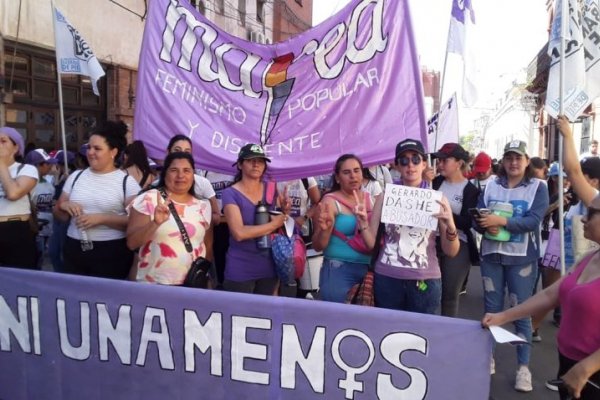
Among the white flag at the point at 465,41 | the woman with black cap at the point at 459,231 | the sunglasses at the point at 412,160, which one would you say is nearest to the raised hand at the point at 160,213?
the sunglasses at the point at 412,160

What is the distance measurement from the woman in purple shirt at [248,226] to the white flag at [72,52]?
8.99 feet

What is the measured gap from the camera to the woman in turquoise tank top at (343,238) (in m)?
3.67

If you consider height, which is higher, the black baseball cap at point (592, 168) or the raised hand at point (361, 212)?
the black baseball cap at point (592, 168)

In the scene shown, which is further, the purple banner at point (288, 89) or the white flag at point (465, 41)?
the white flag at point (465, 41)

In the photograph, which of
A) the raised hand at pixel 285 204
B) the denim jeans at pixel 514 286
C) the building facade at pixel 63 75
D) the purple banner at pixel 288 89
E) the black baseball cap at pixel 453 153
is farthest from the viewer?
the building facade at pixel 63 75

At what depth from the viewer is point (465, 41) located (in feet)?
17.8

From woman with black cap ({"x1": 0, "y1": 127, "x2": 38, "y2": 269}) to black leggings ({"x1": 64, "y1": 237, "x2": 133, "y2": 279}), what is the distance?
59 cm

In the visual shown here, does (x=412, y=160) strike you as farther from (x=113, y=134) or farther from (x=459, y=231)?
(x=113, y=134)

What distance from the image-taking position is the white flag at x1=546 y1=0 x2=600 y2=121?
165 inches

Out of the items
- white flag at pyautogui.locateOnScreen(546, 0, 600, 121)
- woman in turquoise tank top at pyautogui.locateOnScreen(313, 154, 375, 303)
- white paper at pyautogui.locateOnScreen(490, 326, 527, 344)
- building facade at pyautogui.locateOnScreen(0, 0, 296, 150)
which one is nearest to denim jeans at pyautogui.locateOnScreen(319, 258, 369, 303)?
woman in turquoise tank top at pyautogui.locateOnScreen(313, 154, 375, 303)

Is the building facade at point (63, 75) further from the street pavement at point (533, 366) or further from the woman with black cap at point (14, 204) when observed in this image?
the street pavement at point (533, 366)

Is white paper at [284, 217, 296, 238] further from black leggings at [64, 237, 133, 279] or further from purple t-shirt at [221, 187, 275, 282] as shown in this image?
black leggings at [64, 237, 133, 279]

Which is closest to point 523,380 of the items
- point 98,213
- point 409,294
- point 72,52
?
point 409,294

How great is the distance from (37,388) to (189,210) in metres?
1.37
